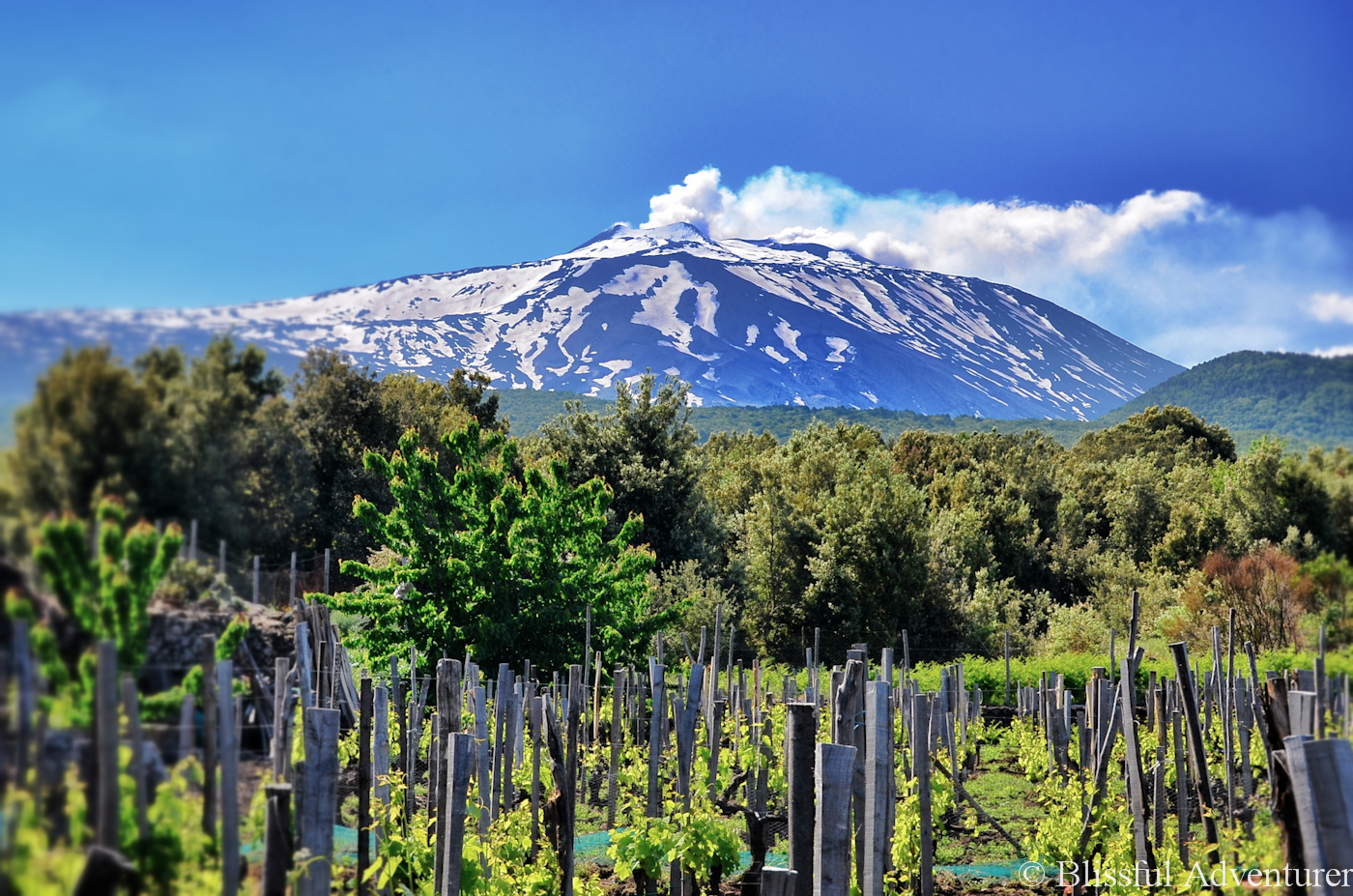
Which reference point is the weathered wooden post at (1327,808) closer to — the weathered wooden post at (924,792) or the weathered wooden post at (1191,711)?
the weathered wooden post at (1191,711)

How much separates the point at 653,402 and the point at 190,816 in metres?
26.0

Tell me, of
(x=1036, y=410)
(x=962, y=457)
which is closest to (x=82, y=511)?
(x=962, y=457)

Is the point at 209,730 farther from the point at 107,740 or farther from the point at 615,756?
the point at 615,756

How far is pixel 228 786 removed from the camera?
2.20 metres

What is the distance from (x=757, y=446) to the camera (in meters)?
45.4

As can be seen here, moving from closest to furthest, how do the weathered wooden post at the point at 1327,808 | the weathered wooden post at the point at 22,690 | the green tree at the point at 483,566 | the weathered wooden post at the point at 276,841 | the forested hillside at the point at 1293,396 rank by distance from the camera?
the weathered wooden post at the point at 22,690, the weathered wooden post at the point at 276,841, the weathered wooden post at the point at 1327,808, the forested hillside at the point at 1293,396, the green tree at the point at 483,566

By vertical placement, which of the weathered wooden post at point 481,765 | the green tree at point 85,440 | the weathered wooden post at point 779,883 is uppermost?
the green tree at point 85,440

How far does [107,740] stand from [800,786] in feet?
8.67

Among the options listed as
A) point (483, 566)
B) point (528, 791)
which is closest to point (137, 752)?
point (528, 791)

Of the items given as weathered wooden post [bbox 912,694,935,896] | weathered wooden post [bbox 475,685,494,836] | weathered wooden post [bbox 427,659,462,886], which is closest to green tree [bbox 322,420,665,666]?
weathered wooden post [bbox 475,685,494,836]

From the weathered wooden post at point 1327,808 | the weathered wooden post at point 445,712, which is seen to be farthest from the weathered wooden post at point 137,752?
the weathered wooden post at point 445,712

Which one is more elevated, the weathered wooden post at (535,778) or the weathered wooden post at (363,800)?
the weathered wooden post at (363,800)

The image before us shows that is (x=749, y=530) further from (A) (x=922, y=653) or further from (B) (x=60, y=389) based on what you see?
(B) (x=60, y=389)

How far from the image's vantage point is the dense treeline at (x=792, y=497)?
6.65 feet
